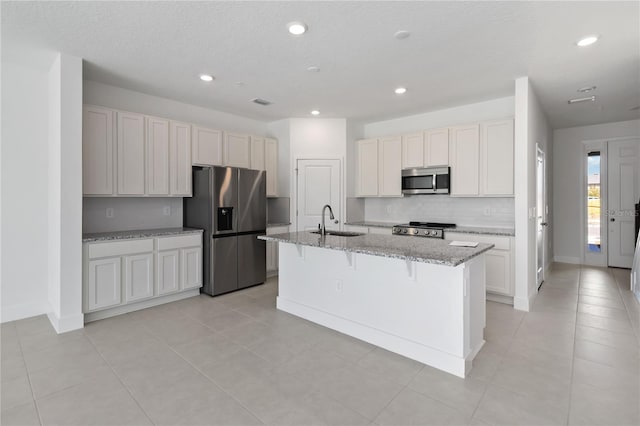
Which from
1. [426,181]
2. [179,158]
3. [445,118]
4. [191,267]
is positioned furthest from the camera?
[445,118]

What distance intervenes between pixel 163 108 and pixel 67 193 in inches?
75.6

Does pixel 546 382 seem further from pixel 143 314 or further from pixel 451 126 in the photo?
pixel 143 314

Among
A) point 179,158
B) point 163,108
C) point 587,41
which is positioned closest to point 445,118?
point 587,41

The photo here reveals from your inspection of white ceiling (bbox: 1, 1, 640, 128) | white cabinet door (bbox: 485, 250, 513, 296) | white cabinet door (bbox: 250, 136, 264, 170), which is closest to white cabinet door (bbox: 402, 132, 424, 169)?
white ceiling (bbox: 1, 1, 640, 128)

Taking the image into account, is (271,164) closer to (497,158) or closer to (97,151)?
(97,151)

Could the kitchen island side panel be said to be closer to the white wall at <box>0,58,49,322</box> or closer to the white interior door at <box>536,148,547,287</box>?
the white interior door at <box>536,148,547,287</box>

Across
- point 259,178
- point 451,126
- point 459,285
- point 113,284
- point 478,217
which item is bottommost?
point 113,284

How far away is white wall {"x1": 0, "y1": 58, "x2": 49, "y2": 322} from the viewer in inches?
138

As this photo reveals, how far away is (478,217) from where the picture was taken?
16.2 ft

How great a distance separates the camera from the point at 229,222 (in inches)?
179

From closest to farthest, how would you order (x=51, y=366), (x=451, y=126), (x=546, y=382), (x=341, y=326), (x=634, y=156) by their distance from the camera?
(x=546, y=382) < (x=51, y=366) < (x=341, y=326) < (x=451, y=126) < (x=634, y=156)

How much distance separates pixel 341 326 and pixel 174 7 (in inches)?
120

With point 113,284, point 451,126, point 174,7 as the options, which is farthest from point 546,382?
point 113,284

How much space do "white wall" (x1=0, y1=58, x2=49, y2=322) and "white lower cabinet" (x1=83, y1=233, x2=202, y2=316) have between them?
2.54 ft
